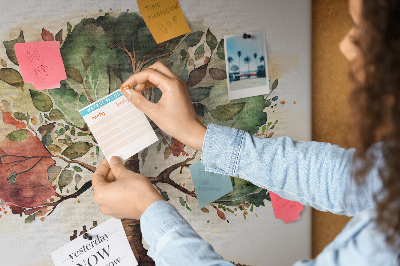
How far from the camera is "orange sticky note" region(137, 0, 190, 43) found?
78cm

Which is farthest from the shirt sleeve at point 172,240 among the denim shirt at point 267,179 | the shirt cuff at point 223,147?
the shirt cuff at point 223,147

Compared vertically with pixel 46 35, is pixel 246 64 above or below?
below

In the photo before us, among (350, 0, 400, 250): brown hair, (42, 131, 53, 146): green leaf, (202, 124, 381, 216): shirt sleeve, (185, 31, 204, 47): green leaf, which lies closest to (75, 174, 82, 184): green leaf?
(42, 131, 53, 146): green leaf

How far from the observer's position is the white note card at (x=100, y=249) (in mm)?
813

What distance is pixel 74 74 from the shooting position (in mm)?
769

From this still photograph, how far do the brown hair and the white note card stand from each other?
62cm

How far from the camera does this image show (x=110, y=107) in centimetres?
75

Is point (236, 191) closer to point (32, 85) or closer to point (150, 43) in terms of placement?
point (150, 43)

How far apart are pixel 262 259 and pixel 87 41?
762 millimetres

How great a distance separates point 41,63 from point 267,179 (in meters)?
0.58

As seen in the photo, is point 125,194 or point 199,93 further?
point 199,93

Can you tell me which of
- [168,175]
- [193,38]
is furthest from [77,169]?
[193,38]

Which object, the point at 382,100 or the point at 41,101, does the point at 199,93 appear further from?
the point at 382,100

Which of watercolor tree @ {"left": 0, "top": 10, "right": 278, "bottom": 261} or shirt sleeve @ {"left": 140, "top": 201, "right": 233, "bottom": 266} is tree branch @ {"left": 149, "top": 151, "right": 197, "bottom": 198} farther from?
shirt sleeve @ {"left": 140, "top": 201, "right": 233, "bottom": 266}
